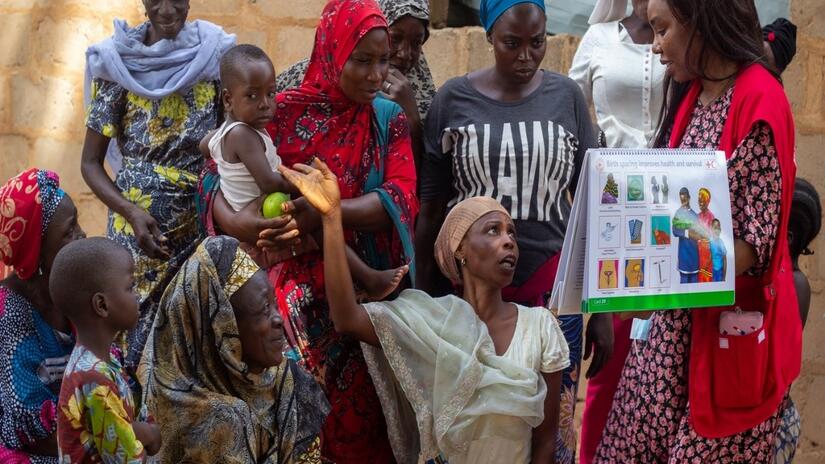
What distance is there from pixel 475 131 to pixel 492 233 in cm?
53

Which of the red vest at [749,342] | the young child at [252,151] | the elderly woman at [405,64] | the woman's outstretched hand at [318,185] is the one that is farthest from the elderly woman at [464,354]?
the elderly woman at [405,64]

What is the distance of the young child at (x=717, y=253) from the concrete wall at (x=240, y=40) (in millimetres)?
2942

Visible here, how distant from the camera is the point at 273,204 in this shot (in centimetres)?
414

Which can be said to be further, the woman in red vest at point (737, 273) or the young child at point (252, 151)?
the young child at point (252, 151)

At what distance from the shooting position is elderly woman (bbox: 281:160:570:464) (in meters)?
4.09

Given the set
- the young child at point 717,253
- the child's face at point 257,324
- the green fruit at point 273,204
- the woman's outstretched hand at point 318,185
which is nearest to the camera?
the young child at point 717,253

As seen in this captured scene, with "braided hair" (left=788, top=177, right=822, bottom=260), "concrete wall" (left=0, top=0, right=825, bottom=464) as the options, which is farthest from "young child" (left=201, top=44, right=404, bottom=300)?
"concrete wall" (left=0, top=0, right=825, bottom=464)

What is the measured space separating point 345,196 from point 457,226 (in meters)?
0.43

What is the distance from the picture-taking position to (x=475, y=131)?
15.5 feet

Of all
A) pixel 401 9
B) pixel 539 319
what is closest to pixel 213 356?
pixel 539 319

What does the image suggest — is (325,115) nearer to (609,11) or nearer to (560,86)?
(560,86)

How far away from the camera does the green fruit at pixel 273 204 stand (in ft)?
13.6

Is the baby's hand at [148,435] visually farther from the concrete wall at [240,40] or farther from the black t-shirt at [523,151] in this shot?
the concrete wall at [240,40]

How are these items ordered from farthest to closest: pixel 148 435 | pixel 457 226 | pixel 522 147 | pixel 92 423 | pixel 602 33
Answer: pixel 602 33, pixel 522 147, pixel 457 226, pixel 148 435, pixel 92 423
